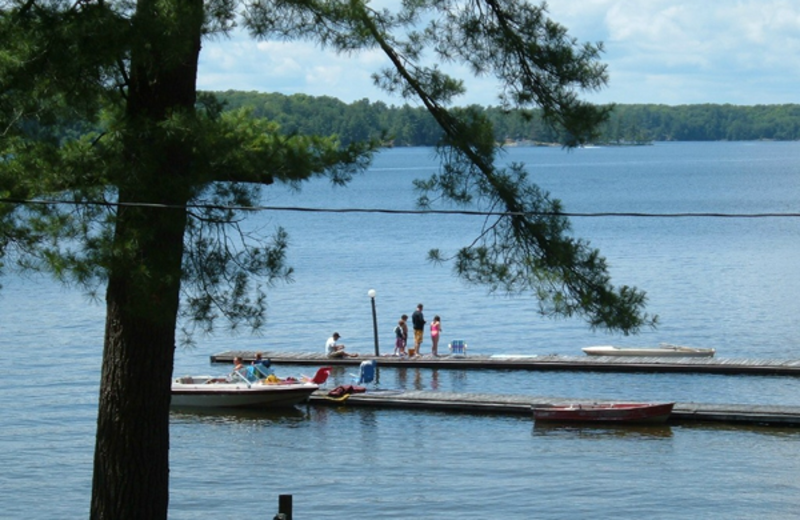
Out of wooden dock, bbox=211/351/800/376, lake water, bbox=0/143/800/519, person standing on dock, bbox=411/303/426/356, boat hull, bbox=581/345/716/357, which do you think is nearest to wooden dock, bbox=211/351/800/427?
wooden dock, bbox=211/351/800/376

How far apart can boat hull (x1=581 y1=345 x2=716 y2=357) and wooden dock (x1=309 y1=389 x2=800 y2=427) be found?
27.5 feet

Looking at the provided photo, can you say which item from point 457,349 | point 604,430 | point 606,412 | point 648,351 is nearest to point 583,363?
point 648,351

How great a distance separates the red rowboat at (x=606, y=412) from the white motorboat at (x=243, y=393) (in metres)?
6.65

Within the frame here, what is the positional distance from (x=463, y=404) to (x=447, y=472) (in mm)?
5087

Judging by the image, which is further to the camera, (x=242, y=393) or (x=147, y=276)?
(x=242, y=393)

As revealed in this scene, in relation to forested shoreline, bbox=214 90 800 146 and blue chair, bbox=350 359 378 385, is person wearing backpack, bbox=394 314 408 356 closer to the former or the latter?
blue chair, bbox=350 359 378 385

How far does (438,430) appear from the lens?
2708 cm

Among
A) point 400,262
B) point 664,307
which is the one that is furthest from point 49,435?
point 400,262

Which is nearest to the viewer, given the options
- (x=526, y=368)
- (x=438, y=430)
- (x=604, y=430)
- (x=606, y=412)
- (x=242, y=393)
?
(x=604, y=430)

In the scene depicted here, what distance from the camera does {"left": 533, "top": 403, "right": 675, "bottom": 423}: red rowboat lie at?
2657 cm

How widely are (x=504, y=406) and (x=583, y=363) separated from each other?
282 inches

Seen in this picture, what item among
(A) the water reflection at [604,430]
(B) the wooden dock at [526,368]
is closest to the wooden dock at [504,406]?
(B) the wooden dock at [526,368]

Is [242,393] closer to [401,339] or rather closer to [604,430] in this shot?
[401,339]

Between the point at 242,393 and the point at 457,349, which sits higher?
the point at 457,349
